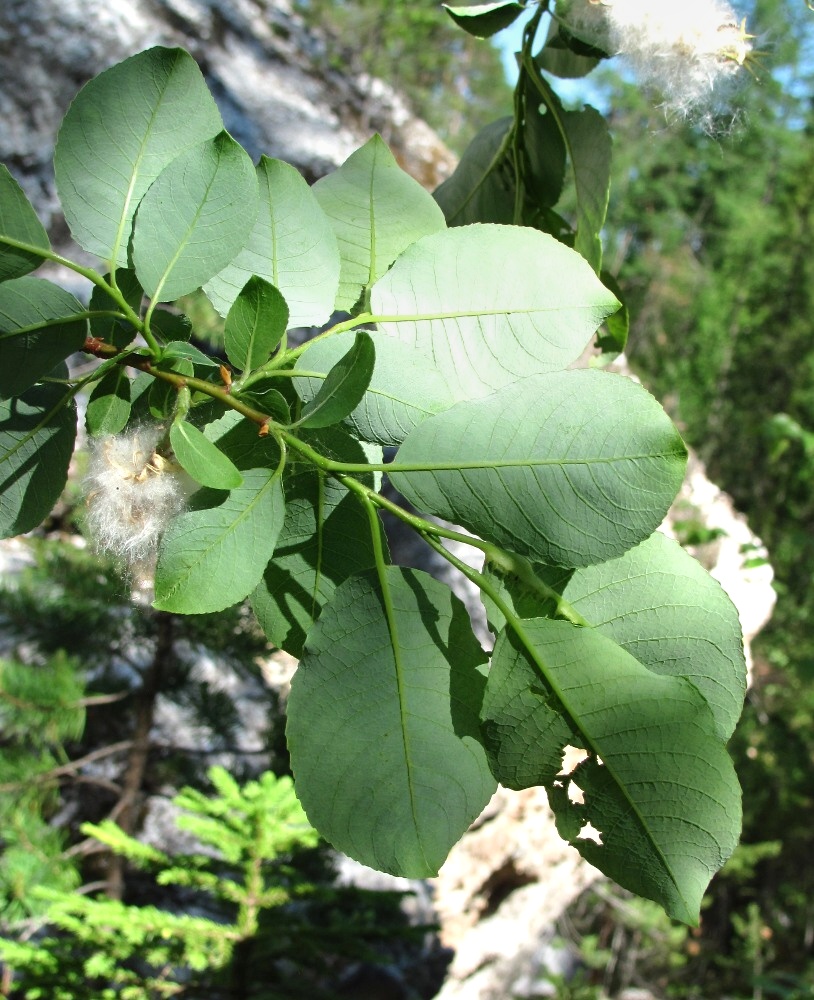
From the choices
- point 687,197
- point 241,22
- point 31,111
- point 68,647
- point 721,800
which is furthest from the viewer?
point 687,197

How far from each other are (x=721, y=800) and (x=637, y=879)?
0.13ft

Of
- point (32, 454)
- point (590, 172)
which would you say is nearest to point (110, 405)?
point (32, 454)

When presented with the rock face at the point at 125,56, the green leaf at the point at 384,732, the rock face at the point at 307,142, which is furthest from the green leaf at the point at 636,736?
the rock face at the point at 125,56

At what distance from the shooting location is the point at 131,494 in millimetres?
348

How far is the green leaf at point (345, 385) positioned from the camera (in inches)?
10.4

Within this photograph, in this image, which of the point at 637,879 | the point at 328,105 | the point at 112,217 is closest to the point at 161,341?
the point at 112,217

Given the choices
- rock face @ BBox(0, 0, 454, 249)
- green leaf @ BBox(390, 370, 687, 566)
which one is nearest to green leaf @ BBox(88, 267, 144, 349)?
green leaf @ BBox(390, 370, 687, 566)

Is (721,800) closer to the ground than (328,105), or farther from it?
farther from it

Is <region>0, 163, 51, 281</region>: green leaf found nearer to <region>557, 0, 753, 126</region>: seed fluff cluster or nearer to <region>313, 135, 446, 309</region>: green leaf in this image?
<region>313, 135, 446, 309</region>: green leaf

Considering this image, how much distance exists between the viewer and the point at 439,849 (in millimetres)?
298

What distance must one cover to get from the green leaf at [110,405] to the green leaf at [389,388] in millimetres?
72

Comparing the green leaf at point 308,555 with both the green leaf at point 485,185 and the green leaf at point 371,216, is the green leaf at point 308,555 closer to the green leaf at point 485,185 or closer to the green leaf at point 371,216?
the green leaf at point 371,216

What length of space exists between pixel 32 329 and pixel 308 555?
13 cm

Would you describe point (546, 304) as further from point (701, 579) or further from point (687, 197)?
point (687, 197)
